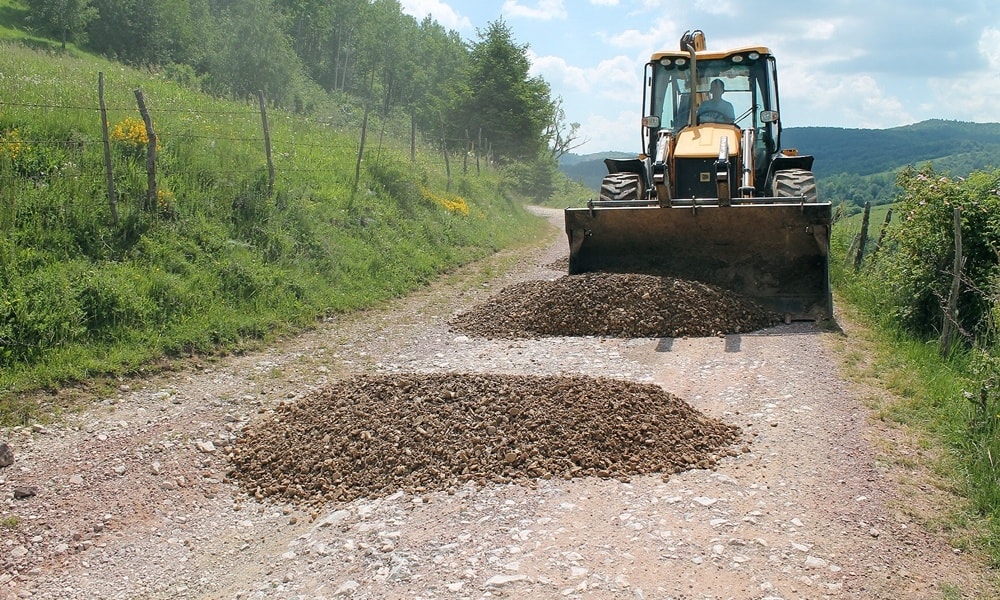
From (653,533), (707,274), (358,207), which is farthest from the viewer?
(358,207)

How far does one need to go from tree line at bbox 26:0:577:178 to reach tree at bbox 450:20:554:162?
0.04m

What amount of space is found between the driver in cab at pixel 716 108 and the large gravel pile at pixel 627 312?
117 inches

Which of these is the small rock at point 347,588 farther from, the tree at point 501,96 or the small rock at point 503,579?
the tree at point 501,96

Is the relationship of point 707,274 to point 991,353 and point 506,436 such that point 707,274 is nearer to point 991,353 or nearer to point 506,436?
point 991,353

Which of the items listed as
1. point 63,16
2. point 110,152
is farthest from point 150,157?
point 63,16

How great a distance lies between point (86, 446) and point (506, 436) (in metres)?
3.19

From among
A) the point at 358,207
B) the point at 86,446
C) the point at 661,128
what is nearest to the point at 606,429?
the point at 86,446

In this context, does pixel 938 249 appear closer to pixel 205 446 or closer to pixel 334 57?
pixel 205 446

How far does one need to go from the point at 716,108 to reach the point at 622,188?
1.77 metres

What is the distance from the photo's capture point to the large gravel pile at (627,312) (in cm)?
912

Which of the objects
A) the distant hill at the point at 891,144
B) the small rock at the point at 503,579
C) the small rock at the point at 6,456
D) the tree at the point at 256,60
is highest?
the tree at the point at 256,60

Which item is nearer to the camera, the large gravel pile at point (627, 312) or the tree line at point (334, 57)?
the large gravel pile at point (627, 312)

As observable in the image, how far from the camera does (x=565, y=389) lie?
6.46 metres

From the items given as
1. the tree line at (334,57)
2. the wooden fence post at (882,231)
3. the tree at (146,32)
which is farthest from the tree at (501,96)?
the wooden fence post at (882,231)
